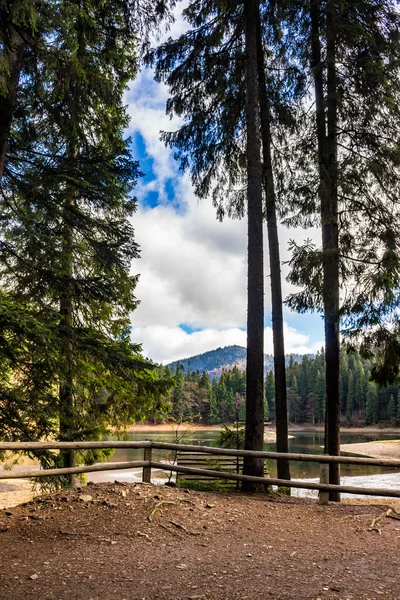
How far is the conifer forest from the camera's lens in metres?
6.84

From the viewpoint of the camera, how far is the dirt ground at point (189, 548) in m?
3.74

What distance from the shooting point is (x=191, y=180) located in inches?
445

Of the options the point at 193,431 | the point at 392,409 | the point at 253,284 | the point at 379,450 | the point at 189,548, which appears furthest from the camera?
the point at 392,409

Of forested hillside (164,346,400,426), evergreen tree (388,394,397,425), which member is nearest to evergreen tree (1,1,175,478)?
forested hillside (164,346,400,426)

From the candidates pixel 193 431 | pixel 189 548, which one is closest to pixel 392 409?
pixel 193 431

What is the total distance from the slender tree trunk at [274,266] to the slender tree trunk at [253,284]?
1679 millimetres

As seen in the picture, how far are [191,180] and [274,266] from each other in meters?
3.26

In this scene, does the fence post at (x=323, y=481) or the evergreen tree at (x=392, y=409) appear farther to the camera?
the evergreen tree at (x=392, y=409)

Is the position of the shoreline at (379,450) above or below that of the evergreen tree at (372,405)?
below

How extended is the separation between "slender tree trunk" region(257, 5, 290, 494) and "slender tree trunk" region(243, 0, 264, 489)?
1.68 meters

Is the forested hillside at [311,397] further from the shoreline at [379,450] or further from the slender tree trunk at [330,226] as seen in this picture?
the slender tree trunk at [330,226]

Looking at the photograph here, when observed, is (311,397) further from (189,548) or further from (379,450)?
(189,548)

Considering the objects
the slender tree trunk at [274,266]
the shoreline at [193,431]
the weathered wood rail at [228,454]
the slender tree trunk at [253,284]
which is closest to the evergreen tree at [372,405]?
the shoreline at [193,431]

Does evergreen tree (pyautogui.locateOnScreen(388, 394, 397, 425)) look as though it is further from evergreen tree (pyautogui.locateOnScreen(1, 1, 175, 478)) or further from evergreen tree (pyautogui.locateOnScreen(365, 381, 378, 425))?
evergreen tree (pyautogui.locateOnScreen(1, 1, 175, 478))
